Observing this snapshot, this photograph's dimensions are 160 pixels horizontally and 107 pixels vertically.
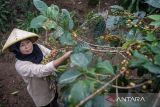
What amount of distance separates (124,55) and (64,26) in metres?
0.34

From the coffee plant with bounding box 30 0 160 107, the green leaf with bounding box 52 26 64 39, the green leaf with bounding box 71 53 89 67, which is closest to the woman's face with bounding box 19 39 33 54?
the coffee plant with bounding box 30 0 160 107

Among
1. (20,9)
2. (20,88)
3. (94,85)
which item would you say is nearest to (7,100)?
(20,88)

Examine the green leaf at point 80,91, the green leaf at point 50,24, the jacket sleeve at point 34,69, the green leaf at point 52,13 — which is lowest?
the jacket sleeve at point 34,69

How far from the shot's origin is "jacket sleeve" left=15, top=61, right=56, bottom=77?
227 centimetres

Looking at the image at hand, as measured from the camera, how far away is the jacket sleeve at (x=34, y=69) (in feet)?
7.45

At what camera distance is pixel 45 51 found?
2.74 metres

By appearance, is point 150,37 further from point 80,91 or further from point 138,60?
point 80,91

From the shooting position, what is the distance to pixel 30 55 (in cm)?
253

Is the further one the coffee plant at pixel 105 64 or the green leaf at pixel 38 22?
the green leaf at pixel 38 22

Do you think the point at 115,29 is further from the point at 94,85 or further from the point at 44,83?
the point at 94,85

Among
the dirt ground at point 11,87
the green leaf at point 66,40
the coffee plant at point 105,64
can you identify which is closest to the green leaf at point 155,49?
the coffee plant at point 105,64

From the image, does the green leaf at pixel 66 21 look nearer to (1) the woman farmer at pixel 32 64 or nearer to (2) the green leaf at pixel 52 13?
(2) the green leaf at pixel 52 13

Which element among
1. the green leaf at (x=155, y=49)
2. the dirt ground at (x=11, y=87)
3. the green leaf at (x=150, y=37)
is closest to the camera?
the green leaf at (x=155, y=49)

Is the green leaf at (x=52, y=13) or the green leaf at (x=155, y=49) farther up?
the green leaf at (x=52, y=13)
